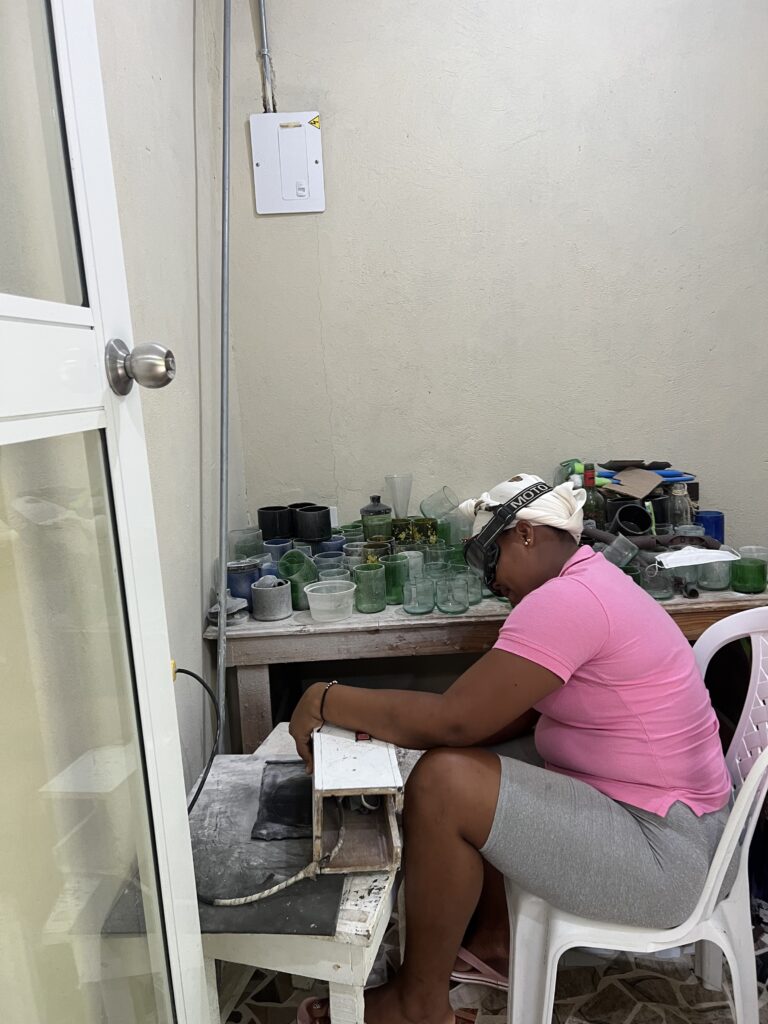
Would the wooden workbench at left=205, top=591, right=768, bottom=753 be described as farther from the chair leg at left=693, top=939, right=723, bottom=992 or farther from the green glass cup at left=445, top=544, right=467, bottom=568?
the chair leg at left=693, top=939, right=723, bottom=992

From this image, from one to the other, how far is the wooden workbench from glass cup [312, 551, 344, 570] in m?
0.21

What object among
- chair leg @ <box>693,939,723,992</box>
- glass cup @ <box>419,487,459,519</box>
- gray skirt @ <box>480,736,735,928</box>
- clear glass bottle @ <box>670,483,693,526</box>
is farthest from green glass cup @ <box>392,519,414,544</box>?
chair leg @ <box>693,939,723,992</box>

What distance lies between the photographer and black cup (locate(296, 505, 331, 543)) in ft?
6.94

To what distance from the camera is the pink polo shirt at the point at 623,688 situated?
4.05 feet

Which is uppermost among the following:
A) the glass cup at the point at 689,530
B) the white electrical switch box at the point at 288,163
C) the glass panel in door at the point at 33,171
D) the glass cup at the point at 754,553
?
the white electrical switch box at the point at 288,163

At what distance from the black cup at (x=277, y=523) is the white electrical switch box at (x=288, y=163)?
39.2 inches

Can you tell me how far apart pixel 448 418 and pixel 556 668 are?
1.35 meters

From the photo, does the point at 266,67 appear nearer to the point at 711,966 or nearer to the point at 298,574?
the point at 298,574

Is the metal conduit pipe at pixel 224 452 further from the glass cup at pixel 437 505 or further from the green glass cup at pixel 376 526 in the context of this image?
the glass cup at pixel 437 505

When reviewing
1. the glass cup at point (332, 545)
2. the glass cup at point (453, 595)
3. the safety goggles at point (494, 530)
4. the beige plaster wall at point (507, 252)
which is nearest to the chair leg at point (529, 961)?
the safety goggles at point (494, 530)

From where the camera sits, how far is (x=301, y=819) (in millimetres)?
1188

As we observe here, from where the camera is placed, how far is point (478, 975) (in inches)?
59.4

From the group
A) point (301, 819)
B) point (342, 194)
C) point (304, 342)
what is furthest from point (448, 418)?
point (301, 819)

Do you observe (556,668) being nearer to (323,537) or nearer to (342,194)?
(323,537)
